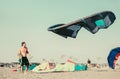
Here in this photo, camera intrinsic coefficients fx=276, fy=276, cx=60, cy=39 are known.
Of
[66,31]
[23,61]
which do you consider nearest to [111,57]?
[66,31]

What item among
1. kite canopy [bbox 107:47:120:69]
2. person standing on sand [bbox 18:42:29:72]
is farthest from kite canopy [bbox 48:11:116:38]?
person standing on sand [bbox 18:42:29:72]

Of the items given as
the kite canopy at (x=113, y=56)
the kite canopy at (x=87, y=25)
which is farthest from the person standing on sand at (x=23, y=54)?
the kite canopy at (x=113, y=56)

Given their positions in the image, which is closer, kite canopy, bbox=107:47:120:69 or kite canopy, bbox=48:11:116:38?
kite canopy, bbox=107:47:120:69

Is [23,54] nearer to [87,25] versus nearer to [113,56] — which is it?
[87,25]

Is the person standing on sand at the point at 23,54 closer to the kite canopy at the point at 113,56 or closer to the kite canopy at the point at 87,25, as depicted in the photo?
the kite canopy at the point at 87,25

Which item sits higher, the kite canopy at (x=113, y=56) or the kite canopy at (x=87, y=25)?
the kite canopy at (x=87, y=25)

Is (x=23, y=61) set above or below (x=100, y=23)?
below

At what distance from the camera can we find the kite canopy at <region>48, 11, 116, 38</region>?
1216 cm

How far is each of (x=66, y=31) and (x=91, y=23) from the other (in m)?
1.18

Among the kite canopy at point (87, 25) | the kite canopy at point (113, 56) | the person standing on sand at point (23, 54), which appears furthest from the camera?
the kite canopy at point (87, 25)

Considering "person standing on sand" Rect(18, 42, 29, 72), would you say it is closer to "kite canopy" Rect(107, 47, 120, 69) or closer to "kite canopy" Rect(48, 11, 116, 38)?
"kite canopy" Rect(48, 11, 116, 38)

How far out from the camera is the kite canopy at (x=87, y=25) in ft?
39.9

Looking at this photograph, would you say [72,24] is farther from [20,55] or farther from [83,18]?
[20,55]

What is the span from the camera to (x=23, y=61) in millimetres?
11172
